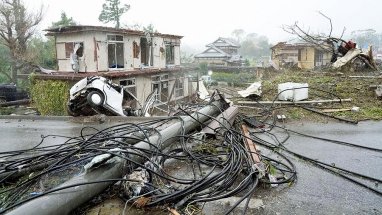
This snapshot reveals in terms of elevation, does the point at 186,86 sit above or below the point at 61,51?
below

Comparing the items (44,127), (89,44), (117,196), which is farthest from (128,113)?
(89,44)

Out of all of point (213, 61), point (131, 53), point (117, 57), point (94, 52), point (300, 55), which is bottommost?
point (117, 57)

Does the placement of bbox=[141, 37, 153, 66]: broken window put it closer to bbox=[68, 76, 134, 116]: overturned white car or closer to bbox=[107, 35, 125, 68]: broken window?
bbox=[107, 35, 125, 68]: broken window

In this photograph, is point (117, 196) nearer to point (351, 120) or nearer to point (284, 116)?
point (284, 116)

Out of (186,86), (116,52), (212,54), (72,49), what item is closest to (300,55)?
(186,86)

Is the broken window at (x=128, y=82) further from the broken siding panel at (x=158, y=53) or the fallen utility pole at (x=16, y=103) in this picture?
the fallen utility pole at (x=16, y=103)

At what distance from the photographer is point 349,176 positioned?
449 centimetres

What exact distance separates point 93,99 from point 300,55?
28592 mm

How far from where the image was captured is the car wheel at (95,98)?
936 centimetres

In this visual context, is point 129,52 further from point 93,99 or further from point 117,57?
point 93,99

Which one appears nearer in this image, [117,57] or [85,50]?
[85,50]

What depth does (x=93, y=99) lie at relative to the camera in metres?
9.40

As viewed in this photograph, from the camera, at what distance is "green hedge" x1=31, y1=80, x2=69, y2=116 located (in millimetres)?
19531

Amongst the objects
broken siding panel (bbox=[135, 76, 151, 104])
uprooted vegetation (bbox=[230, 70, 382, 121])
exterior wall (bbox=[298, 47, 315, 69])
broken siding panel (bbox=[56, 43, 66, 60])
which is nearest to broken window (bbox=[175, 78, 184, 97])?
broken siding panel (bbox=[135, 76, 151, 104])
